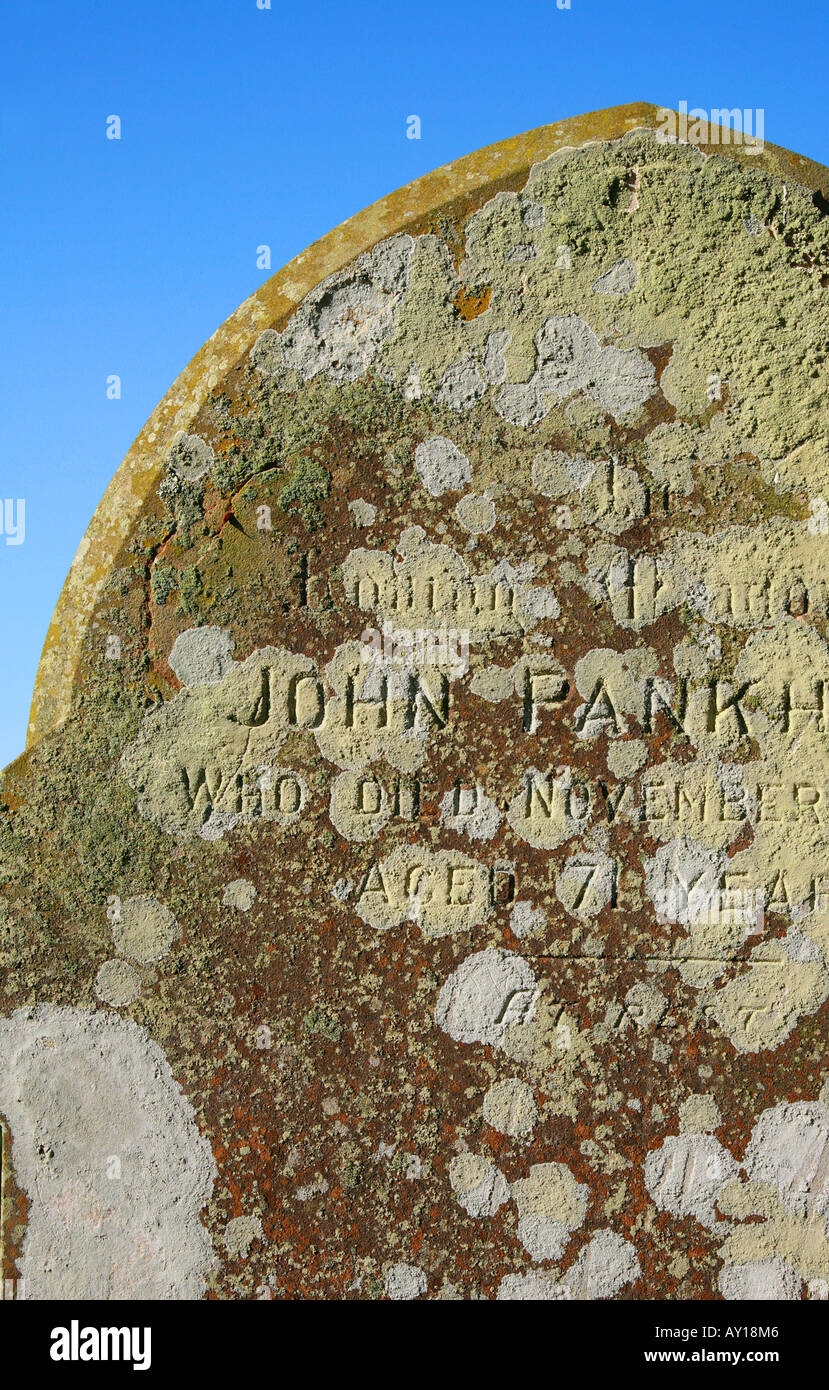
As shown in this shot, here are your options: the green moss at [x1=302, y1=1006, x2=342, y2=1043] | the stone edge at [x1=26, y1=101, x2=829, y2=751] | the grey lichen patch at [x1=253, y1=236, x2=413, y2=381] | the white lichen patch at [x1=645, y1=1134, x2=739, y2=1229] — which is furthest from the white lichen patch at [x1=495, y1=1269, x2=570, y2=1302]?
the grey lichen patch at [x1=253, y1=236, x2=413, y2=381]

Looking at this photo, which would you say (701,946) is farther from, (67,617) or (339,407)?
(67,617)

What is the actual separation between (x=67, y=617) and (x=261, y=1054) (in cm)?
135

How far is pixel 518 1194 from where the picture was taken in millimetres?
2697

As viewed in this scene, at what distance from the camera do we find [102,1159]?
2.78 m

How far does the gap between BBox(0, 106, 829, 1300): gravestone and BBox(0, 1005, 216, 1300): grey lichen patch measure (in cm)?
1

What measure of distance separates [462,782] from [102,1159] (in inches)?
57.3

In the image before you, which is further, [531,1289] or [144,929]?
[144,929]

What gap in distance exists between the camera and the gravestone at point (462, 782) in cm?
272

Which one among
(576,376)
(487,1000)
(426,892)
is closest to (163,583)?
(426,892)

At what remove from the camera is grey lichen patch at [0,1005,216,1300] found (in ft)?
9.00

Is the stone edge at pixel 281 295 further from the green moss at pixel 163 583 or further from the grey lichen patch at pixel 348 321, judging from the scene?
the green moss at pixel 163 583

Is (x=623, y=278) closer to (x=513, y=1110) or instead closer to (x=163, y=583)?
(x=163, y=583)
